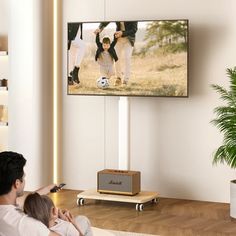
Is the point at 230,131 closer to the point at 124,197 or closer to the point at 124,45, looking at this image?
the point at 124,197

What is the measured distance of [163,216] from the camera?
5.79 m

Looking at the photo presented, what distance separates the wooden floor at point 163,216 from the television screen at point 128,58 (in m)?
1.22

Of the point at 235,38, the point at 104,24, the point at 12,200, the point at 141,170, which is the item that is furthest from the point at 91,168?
the point at 12,200

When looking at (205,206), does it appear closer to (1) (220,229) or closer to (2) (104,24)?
(1) (220,229)

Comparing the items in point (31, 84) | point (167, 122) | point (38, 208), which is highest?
point (31, 84)

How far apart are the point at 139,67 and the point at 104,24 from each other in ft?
2.03

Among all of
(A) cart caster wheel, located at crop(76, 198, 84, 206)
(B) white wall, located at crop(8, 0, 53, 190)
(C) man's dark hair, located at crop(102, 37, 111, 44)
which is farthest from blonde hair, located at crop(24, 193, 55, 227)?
(B) white wall, located at crop(8, 0, 53, 190)

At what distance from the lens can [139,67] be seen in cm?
628

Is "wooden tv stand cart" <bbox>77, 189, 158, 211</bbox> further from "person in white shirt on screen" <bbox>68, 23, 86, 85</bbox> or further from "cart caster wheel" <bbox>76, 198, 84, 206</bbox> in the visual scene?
"person in white shirt on screen" <bbox>68, 23, 86, 85</bbox>

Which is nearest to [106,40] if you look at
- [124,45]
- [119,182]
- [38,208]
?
[124,45]

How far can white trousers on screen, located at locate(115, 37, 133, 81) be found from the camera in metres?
6.26

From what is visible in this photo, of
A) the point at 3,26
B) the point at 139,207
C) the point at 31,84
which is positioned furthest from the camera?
the point at 3,26

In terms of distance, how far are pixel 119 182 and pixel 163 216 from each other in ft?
2.25

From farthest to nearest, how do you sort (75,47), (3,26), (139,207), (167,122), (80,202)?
(3,26) → (167,122) → (75,47) → (80,202) → (139,207)
